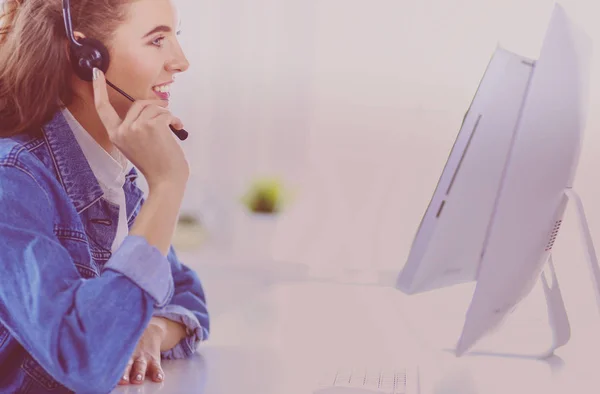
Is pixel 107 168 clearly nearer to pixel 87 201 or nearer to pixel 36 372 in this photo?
pixel 87 201

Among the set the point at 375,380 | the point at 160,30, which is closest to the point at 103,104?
the point at 160,30

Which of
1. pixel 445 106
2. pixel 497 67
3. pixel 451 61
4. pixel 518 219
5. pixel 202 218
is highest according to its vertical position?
pixel 497 67

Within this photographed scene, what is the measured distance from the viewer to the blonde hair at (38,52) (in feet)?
2.89

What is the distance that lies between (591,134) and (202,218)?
1172 mm

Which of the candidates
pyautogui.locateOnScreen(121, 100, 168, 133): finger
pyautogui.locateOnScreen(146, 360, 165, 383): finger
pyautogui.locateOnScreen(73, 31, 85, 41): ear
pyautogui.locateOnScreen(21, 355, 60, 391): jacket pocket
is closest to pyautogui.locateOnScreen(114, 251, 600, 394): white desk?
pyautogui.locateOnScreen(146, 360, 165, 383): finger

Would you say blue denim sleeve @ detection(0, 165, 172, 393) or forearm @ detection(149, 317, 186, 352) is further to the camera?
forearm @ detection(149, 317, 186, 352)

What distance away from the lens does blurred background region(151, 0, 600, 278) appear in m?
2.16

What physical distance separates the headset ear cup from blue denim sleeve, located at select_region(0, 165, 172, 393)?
7.1 inches

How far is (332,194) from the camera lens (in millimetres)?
2271

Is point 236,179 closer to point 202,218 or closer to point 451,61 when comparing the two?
point 202,218

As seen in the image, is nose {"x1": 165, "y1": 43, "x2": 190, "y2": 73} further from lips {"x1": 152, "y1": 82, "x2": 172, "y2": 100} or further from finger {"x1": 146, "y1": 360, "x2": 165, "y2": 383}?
finger {"x1": 146, "y1": 360, "x2": 165, "y2": 383}

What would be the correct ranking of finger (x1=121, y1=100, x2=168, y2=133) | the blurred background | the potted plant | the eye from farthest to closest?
the potted plant < the blurred background < the eye < finger (x1=121, y1=100, x2=168, y2=133)

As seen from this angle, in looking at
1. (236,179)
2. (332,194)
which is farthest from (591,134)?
(236,179)

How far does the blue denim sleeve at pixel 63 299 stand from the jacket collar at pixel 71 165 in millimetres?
83
